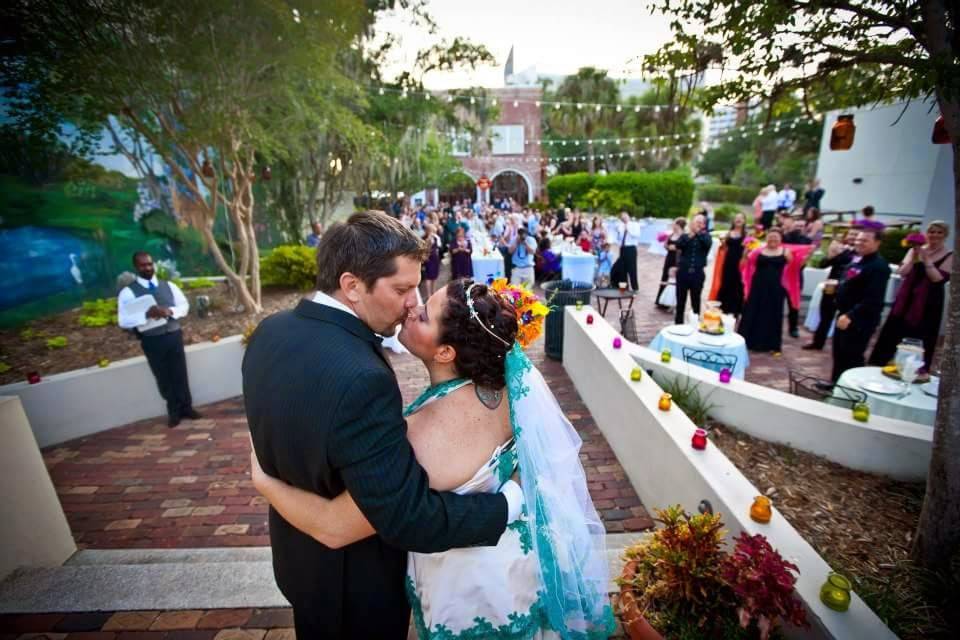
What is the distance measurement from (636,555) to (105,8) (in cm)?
728

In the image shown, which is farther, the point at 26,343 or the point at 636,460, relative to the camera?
the point at 26,343

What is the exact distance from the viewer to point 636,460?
144 inches

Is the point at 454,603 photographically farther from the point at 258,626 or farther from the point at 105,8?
the point at 105,8

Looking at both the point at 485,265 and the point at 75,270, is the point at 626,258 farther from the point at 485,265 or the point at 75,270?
the point at 75,270

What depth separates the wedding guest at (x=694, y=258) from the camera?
24.1 ft

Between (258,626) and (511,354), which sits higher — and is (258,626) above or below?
below

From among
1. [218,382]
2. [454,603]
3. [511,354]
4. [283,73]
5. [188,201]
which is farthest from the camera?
[188,201]

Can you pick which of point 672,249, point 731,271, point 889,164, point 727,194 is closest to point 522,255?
point 672,249

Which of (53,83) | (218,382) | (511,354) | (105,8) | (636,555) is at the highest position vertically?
(105,8)

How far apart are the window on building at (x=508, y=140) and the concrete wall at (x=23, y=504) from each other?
33.0 metres

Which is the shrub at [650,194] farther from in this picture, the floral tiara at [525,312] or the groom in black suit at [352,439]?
the groom in black suit at [352,439]

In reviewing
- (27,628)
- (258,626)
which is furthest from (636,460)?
(27,628)

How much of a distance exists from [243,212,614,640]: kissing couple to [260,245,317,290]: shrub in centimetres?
848

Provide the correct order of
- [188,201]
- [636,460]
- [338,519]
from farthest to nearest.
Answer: [188,201] < [636,460] < [338,519]
